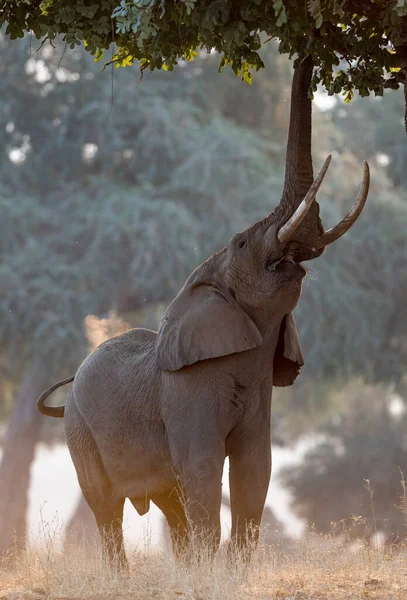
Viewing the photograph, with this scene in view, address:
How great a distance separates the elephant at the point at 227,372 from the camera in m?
7.54

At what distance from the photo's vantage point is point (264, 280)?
7.66 m

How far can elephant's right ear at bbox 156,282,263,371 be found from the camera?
757 cm

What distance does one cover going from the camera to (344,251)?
26.2 meters

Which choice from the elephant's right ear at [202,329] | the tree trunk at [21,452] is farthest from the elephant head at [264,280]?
the tree trunk at [21,452]

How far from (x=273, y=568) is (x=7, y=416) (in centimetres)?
2191

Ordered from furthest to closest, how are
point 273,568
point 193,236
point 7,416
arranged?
point 7,416, point 193,236, point 273,568

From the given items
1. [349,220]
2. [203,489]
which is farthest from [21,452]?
[349,220]

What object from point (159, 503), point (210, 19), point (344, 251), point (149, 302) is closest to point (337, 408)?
point (344, 251)

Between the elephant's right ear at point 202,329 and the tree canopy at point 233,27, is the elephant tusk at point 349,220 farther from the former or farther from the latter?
the tree canopy at point 233,27

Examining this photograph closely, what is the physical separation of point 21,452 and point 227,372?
17.6 m

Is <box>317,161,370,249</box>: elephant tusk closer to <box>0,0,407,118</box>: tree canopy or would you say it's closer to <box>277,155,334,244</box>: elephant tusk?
<box>277,155,334,244</box>: elephant tusk

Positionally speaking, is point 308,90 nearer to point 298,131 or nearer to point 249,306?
point 298,131

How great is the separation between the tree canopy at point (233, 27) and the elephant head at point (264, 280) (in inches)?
14.7

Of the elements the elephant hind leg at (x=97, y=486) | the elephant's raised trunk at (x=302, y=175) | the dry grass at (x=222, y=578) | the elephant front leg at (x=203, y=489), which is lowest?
the dry grass at (x=222, y=578)
